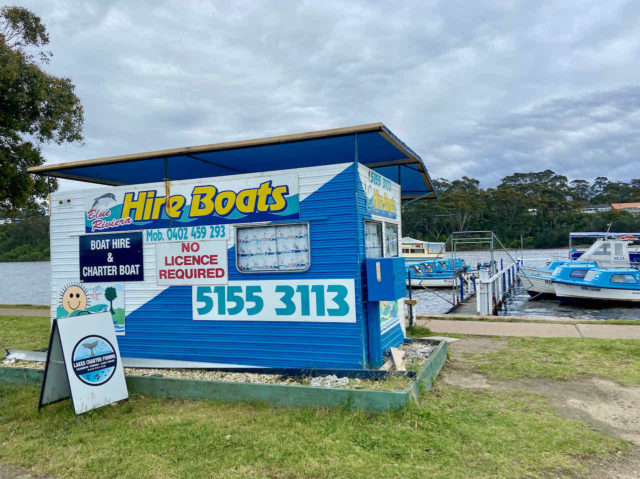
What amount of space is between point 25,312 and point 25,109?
7072 mm

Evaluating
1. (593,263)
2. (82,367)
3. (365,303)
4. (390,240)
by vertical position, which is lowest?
(82,367)

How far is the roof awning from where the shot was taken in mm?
6645

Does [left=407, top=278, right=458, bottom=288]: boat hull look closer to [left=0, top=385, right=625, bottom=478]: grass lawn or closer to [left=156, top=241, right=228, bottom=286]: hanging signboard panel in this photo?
[left=156, top=241, right=228, bottom=286]: hanging signboard panel

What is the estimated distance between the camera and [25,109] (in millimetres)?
14453

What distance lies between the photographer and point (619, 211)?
68688 mm

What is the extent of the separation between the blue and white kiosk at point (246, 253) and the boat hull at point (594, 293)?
18.0m

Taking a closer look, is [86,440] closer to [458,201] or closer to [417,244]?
[417,244]

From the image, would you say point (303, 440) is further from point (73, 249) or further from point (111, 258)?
point (73, 249)

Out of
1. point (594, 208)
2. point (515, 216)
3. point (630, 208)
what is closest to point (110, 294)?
point (515, 216)

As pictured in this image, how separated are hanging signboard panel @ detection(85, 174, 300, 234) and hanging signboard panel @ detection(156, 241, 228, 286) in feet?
1.02

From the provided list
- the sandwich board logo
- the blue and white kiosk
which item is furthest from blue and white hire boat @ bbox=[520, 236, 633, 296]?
the sandwich board logo

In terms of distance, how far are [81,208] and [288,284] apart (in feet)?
13.7

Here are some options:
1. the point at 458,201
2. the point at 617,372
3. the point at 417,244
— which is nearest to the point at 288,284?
the point at 617,372

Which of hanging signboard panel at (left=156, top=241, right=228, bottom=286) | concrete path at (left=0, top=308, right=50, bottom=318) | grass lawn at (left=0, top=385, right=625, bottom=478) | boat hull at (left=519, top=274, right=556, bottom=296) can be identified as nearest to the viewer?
grass lawn at (left=0, top=385, right=625, bottom=478)
